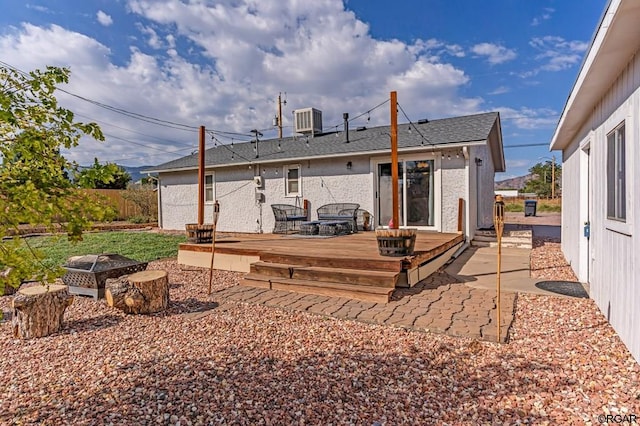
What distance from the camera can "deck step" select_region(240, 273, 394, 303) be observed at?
15.1 ft

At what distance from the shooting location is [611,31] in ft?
8.55

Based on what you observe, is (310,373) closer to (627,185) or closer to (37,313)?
(37,313)

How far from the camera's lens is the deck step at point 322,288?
4.62 metres

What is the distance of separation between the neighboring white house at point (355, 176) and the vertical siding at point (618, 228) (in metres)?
4.08

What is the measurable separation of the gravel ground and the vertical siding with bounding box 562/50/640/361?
0.25 metres

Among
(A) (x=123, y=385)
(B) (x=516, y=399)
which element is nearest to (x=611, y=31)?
(B) (x=516, y=399)

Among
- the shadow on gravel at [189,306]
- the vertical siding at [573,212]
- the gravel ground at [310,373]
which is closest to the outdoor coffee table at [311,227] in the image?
the shadow on gravel at [189,306]

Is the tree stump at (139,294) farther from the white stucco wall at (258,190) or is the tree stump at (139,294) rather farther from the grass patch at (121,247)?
the white stucco wall at (258,190)

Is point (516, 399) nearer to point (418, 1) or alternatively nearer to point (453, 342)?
point (453, 342)

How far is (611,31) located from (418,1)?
8873 mm

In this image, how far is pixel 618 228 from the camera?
11.1ft

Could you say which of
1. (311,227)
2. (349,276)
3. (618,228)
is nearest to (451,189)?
(311,227)

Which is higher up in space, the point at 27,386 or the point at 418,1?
the point at 418,1

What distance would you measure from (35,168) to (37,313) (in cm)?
251
